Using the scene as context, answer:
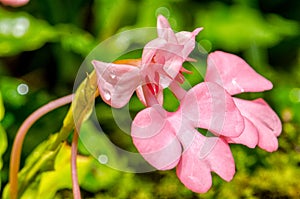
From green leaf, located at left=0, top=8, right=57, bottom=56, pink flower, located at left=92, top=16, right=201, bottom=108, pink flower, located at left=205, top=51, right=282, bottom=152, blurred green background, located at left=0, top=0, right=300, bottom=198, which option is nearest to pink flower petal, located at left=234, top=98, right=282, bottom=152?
pink flower, located at left=205, top=51, right=282, bottom=152

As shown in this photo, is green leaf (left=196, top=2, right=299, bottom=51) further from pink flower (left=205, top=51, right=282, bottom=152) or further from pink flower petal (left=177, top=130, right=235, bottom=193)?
pink flower petal (left=177, top=130, right=235, bottom=193)

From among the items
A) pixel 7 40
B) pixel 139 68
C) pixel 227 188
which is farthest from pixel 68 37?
pixel 139 68

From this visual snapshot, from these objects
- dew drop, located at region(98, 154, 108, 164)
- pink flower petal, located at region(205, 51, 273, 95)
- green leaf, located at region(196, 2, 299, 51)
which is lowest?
dew drop, located at region(98, 154, 108, 164)

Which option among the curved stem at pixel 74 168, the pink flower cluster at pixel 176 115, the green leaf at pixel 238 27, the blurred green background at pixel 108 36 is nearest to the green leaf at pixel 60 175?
the blurred green background at pixel 108 36

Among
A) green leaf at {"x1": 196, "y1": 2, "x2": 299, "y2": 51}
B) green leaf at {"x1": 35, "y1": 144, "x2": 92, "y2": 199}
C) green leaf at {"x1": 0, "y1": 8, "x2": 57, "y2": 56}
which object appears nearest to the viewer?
green leaf at {"x1": 35, "y1": 144, "x2": 92, "y2": 199}

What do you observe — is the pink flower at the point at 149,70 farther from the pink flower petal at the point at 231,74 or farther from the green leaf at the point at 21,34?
the green leaf at the point at 21,34

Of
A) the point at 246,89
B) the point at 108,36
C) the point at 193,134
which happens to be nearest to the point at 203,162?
the point at 193,134

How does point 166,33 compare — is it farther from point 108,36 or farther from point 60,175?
point 108,36
